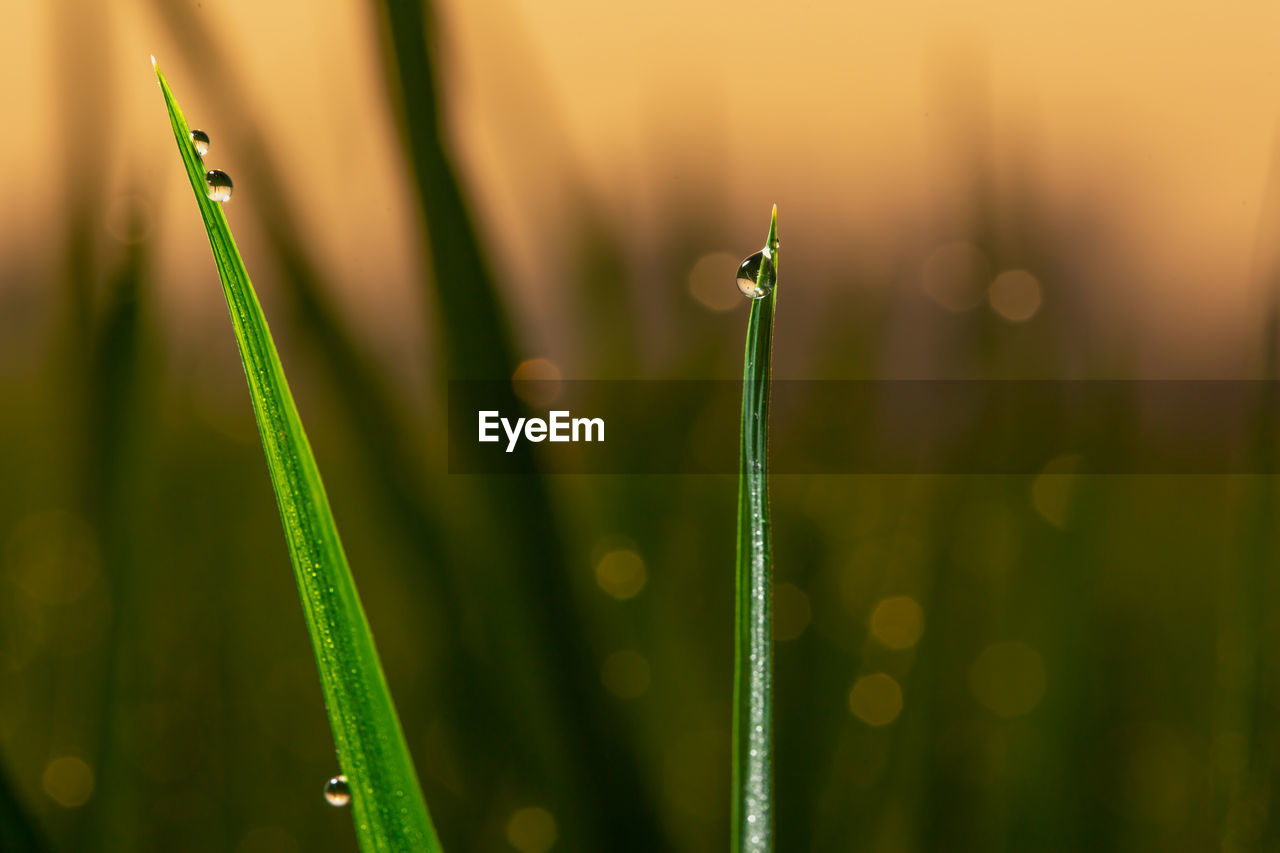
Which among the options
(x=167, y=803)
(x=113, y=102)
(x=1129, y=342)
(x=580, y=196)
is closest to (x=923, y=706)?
(x=1129, y=342)

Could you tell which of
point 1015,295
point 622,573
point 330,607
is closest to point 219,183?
point 330,607

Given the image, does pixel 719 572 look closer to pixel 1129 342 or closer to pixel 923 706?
pixel 923 706

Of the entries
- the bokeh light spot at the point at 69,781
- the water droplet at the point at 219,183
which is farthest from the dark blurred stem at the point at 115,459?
the water droplet at the point at 219,183

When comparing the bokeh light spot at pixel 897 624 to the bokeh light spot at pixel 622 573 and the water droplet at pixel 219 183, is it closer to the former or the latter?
the bokeh light spot at pixel 622 573

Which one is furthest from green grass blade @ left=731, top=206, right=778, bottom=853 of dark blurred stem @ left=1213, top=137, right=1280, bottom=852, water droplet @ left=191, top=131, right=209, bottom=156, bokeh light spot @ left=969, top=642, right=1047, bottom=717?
bokeh light spot @ left=969, top=642, right=1047, bottom=717

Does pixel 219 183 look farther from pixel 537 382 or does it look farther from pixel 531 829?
pixel 531 829
